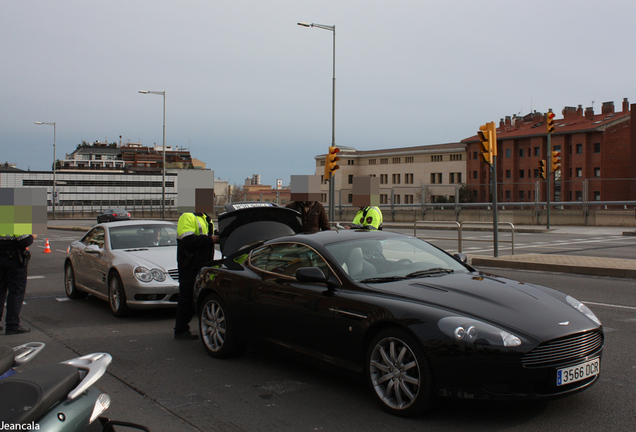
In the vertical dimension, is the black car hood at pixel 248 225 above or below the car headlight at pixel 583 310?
above

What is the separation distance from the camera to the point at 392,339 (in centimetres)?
424

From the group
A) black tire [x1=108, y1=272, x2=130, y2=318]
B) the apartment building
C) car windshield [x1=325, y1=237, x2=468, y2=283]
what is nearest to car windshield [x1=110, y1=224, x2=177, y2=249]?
black tire [x1=108, y1=272, x2=130, y2=318]

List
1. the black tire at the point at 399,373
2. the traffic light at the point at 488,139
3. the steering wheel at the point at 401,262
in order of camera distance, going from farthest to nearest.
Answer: the traffic light at the point at 488,139, the steering wheel at the point at 401,262, the black tire at the point at 399,373

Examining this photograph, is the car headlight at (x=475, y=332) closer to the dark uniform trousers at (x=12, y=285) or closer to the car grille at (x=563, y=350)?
the car grille at (x=563, y=350)

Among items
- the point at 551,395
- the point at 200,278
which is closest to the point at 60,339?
the point at 200,278

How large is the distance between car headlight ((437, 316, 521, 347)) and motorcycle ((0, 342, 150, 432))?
218 cm

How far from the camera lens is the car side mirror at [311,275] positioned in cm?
481

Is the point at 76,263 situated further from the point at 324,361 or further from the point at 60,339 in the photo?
the point at 324,361

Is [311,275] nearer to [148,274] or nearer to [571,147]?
[148,274]

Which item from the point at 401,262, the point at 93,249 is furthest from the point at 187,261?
the point at 93,249

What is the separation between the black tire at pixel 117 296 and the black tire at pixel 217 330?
232 centimetres

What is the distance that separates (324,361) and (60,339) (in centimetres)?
376

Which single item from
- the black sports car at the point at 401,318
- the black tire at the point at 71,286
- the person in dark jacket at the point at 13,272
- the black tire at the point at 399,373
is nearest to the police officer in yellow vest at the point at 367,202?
the black sports car at the point at 401,318

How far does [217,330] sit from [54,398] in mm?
3505
